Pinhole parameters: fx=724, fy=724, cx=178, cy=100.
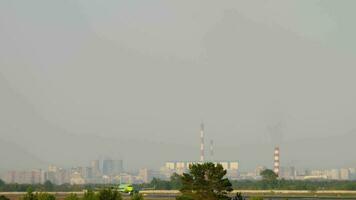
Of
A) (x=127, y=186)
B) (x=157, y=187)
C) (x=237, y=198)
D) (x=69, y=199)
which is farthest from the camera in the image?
(x=157, y=187)

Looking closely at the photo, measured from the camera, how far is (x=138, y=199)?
6669cm

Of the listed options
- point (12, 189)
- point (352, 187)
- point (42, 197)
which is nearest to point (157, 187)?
point (12, 189)

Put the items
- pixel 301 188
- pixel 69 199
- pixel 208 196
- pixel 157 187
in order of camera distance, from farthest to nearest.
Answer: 1. pixel 157 187
2. pixel 301 188
3. pixel 69 199
4. pixel 208 196

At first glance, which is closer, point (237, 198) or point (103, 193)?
point (237, 198)

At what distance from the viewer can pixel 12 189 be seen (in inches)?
7195

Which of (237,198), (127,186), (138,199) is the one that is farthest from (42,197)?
(127,186)

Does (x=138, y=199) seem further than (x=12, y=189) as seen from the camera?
No

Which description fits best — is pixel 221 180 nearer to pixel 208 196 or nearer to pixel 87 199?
pixel 208 196

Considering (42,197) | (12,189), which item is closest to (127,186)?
(12,189)

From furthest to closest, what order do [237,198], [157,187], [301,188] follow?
1. [157,187]
2. [301,188]
3. [237,198]

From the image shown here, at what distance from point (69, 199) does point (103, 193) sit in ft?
12.0

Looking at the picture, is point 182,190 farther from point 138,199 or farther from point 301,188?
point 301,188

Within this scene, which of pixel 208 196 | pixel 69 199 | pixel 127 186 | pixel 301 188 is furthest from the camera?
pixel 301 188

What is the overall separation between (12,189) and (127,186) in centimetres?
5566
